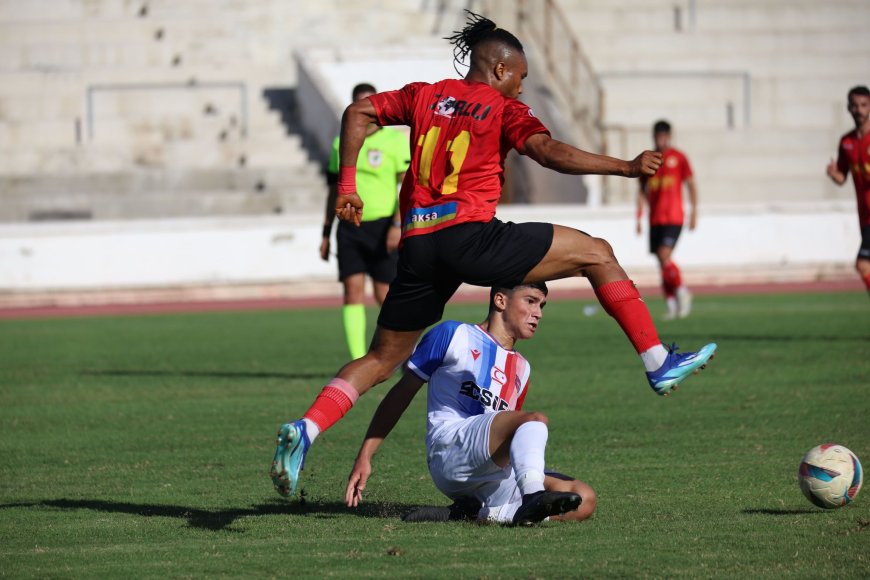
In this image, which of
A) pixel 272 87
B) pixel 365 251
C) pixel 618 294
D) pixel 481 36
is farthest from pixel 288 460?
pixel 272 87

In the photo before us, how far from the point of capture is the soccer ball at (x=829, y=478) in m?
6.65

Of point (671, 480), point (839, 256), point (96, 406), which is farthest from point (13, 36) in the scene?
point (671, 480)

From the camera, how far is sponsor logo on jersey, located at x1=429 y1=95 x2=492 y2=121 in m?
6.53

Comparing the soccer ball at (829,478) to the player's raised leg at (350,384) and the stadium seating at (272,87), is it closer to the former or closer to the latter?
the player's raised leg at (350,384)

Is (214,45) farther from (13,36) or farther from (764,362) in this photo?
(764,362)

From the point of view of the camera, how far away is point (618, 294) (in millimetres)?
6766

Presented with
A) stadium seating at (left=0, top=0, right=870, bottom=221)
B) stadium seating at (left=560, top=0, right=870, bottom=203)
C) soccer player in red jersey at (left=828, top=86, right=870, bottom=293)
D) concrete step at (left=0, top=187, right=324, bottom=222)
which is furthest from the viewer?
stadium seating at (left=560, top=0, right=870, bottom=203)

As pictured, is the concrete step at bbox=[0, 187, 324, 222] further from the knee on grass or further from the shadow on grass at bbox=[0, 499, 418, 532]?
the knee on grass

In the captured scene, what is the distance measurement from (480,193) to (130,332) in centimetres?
1229

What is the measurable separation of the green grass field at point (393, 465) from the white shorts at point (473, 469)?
0.65 feet

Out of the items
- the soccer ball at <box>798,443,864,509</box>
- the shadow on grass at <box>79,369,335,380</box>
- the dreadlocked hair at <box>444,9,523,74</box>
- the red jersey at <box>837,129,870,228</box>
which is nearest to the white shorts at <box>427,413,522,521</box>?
the soccer ball at <box>798,443,864,509</box>

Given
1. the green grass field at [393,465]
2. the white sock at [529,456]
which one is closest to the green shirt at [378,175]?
the green grass field at [393,465]

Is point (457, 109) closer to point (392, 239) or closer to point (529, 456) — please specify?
point (529, 456)

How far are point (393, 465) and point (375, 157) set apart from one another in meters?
4.44
